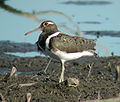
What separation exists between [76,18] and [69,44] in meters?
6.93

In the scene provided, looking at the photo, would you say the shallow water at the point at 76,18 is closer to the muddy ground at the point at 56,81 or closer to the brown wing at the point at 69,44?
the muddy ground at the point at 56,81

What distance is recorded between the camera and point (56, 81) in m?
6.24

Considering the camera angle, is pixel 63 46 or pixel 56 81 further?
pixel 56 81

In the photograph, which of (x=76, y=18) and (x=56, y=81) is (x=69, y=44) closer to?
(x=56, y=81)

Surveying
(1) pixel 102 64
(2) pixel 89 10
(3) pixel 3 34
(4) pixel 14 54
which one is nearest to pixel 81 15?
(2) pixel 89 10

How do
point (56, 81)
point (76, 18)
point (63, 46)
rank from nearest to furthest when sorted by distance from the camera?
→ point (63, 46)
point (56, 81)
point (76, 18)

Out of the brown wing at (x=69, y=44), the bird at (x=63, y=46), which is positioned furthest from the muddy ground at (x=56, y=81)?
the brown wing at (x=69, y=44)

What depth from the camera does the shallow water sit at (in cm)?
1096

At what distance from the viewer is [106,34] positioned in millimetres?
11617

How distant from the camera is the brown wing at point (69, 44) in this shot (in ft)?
19.3

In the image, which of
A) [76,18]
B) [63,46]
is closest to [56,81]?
[63,46]

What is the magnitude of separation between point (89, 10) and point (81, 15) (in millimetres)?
858

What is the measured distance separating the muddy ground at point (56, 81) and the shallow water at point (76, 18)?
131 centimetres

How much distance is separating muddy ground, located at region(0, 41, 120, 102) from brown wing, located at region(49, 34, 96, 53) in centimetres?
46
